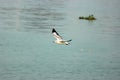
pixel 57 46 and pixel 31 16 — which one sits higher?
pixel 31 16

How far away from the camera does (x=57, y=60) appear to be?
3778 centimetres

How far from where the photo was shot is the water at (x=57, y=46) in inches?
1358

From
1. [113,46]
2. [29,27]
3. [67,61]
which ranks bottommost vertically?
[67,61]

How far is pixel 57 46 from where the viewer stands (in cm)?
4303

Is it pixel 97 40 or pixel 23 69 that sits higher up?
pixel 97 40

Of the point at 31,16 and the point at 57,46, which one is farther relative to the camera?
the point at 31,16

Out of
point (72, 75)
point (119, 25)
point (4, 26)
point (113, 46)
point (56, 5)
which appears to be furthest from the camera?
point (56, 5)

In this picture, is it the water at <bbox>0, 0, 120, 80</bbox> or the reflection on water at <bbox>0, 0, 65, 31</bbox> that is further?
the reflection on water at <bbox>0, 0, 65, 31</bbox>

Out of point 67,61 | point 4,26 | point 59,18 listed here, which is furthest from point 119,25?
point 67,61

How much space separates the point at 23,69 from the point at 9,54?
4501 millimetres

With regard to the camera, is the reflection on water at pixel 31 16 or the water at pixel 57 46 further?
the reflection on water at pixel 31 16

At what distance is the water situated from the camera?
34.5m

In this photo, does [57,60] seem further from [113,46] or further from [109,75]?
[113,46]

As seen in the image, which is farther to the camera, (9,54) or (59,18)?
→ (59,18)
